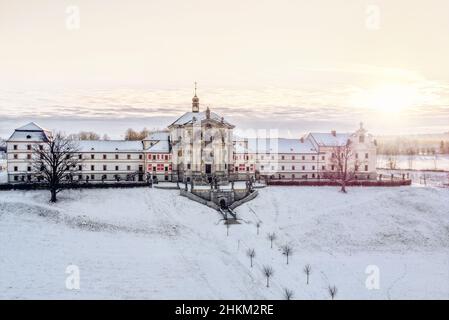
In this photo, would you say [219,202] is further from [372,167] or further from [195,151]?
[372,167]

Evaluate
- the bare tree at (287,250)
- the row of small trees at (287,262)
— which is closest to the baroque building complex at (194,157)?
the row of small trees at (287,262)

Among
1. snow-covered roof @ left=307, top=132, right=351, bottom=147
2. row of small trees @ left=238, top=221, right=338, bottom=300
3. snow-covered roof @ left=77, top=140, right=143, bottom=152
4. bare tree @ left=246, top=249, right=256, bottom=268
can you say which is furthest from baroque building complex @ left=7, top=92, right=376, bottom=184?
bare tree @ left=246, top=249, right=256, bottom=268

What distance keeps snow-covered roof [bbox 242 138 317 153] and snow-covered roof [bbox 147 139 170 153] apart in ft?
48.2

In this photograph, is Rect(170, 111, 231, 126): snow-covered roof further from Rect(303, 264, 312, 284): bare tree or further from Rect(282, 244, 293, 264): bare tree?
Rect(303, 264, 312, 284): bare tree

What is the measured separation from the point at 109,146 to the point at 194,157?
1492 cm

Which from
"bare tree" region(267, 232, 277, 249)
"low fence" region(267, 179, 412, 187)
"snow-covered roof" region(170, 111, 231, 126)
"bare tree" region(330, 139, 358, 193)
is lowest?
"bare tree" region(267, 232, 277, 249)

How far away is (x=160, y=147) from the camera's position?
6775 centimetres

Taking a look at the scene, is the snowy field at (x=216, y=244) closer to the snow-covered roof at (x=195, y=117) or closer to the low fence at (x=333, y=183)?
the low fence at (x=333, y=183)

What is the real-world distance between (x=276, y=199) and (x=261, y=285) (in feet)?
78.1

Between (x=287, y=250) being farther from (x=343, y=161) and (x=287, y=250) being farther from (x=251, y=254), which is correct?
(x=343, y=161)

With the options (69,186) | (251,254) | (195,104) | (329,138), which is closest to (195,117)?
(195,104)

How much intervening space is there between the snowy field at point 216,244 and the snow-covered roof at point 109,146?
12.3m

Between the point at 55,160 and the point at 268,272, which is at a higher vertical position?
the point at 55,160

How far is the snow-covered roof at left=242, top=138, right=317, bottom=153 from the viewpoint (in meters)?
73.5
